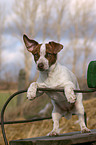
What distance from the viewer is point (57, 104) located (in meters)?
2.92

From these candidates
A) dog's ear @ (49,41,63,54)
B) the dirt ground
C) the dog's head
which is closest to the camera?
the dog's head

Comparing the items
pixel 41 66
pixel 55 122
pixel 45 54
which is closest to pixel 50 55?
pixel 45 54

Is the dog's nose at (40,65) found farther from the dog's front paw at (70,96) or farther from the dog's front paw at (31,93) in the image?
the dog's front paw at (70,96)

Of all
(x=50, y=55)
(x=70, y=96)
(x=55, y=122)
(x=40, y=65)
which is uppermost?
(x=50, y=55)

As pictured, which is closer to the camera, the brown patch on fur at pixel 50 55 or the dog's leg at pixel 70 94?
Result: the dog's leg at pixel 70 94

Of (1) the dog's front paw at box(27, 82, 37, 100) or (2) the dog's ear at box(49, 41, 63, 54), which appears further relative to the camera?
(2) the dog's ear at box(49, 41, 63, 54)

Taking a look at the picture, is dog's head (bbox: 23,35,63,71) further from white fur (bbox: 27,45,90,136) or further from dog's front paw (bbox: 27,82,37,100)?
dog's front paw (bbox: 27,82,37,100)

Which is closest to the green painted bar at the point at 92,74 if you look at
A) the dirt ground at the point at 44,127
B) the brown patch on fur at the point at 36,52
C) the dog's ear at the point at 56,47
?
the dog's ear at the point at 56,47

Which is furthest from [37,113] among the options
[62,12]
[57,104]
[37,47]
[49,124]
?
[62,12]

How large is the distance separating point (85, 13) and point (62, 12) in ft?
6.19

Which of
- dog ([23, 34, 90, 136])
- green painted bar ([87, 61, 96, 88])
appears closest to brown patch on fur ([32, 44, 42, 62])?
dog ([23, 34, 90, 136])

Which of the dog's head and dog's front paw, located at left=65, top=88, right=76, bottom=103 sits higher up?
the dog's head

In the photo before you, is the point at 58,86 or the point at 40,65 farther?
the point at 58,86

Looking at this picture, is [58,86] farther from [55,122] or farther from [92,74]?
[55,122]
